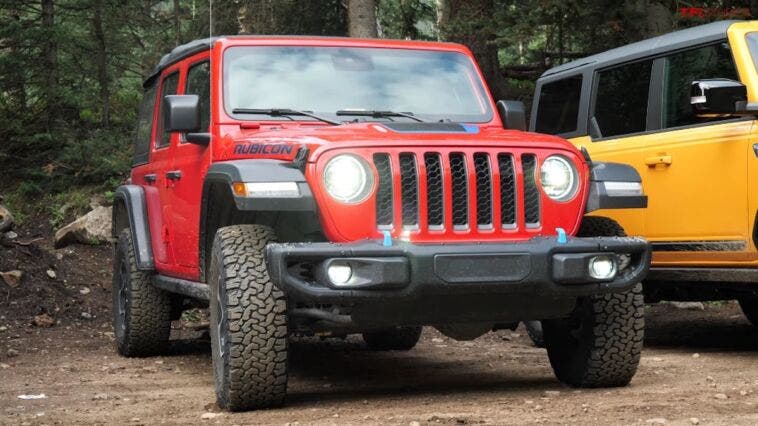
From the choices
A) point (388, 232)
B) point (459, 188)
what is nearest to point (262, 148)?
point (388, 232)

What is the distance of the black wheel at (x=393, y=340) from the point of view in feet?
27.7

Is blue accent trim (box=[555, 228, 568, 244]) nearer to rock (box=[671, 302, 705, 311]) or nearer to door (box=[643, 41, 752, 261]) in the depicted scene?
door (box=[643, 41, 752, 261])

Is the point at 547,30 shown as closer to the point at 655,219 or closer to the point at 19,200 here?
the point at 655,219

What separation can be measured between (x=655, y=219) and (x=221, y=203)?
3.18m

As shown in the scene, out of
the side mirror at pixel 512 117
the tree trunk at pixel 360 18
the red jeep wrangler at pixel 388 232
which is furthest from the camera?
the tree trunk at pixel 360 18

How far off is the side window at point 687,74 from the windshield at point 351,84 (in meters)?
1.58

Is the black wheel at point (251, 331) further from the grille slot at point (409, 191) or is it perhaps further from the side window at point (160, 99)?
the side window at point (160, 99)

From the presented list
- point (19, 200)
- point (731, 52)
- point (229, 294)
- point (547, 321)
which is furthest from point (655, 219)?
point (19, 200)

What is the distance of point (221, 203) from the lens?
245 inches

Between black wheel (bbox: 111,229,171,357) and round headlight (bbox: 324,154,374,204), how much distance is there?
3086 mm

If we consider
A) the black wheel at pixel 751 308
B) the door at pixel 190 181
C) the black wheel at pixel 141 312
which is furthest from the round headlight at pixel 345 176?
the black wheel at pixel 751 308

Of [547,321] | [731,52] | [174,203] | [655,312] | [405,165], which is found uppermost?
[731,52]

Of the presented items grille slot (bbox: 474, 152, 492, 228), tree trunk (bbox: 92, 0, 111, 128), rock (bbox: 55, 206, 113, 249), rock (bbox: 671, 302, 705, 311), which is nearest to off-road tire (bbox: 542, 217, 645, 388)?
grille slot (bbox: 474, 152, 492, 228)

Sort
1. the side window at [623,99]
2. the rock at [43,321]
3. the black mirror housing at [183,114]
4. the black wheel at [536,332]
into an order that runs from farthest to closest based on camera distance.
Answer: the rock at [43,321]
the black wheel at [536,332]
the side window at [623,99]
the black mirror housing at [183,114]
